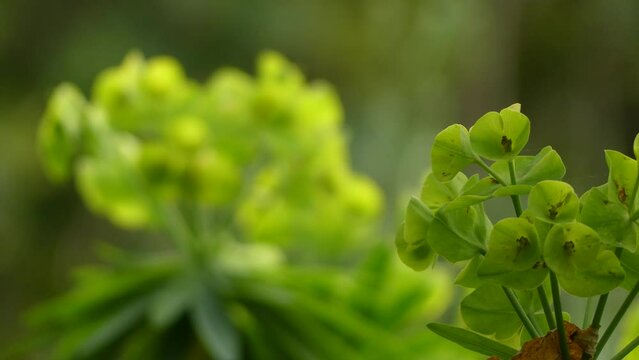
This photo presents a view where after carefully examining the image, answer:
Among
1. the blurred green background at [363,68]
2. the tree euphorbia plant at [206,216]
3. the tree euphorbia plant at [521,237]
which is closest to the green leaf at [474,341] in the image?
the tree euphorbia plant at [521,237]

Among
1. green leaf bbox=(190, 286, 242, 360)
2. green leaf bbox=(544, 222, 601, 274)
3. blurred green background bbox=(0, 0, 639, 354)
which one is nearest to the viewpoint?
green leaf bbox=(544, 222, 601, 274)

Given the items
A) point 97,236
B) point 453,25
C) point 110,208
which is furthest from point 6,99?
point 110,208

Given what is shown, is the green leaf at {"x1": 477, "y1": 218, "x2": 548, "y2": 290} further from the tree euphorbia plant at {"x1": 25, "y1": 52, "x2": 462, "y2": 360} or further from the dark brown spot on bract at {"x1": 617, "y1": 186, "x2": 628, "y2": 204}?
the tree euphorbia plant at {"x1": 25, "y1": 52, "x2": 462, "y2": 360}

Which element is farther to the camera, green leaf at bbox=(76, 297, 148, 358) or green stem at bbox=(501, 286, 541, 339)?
green leaf at bbox=(76, 297, 148, 358)

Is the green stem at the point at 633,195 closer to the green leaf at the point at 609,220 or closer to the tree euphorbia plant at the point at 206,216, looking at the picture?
the green leaf at the point at 609,220

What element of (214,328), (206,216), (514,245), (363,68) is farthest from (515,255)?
(363,68)

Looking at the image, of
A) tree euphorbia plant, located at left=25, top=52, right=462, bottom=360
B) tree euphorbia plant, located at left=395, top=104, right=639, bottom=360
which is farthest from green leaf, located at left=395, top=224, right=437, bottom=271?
tree euphorbia plant, located at left=25, top=52, right=462, bottom=360
